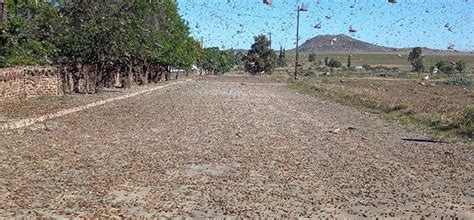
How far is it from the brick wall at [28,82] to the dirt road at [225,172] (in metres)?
5.27

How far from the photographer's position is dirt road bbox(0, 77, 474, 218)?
7.69m

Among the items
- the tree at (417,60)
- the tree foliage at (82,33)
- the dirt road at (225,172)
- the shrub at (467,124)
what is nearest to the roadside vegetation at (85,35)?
the tree foliage at (82,33)

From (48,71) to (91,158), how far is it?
17.2 m

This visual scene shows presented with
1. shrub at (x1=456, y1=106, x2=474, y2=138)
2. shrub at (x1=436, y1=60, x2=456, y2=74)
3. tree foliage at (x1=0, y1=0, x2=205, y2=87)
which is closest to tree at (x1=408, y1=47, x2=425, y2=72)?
shrub at (x1=436, y1=60, x2=456, y2=74)

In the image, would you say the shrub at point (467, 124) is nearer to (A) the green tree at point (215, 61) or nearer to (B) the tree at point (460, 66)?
(A) the green tree at point (215, 61)

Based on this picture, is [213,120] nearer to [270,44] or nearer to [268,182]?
[268,182]

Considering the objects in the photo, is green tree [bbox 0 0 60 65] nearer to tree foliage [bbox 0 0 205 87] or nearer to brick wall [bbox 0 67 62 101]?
tree foliage [bbox 0 0 205 87]

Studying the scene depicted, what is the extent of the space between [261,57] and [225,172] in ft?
346

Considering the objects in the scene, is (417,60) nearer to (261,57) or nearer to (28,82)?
(261,57)

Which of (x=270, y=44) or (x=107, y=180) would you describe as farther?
(x=270, y=44)

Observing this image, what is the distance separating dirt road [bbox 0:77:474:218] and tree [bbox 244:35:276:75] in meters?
96.1

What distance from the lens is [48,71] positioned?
2722 cm

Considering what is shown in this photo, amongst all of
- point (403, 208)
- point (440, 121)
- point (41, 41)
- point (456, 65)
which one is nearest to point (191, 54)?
point (41, 41)

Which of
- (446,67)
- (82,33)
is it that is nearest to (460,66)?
(446,67)
